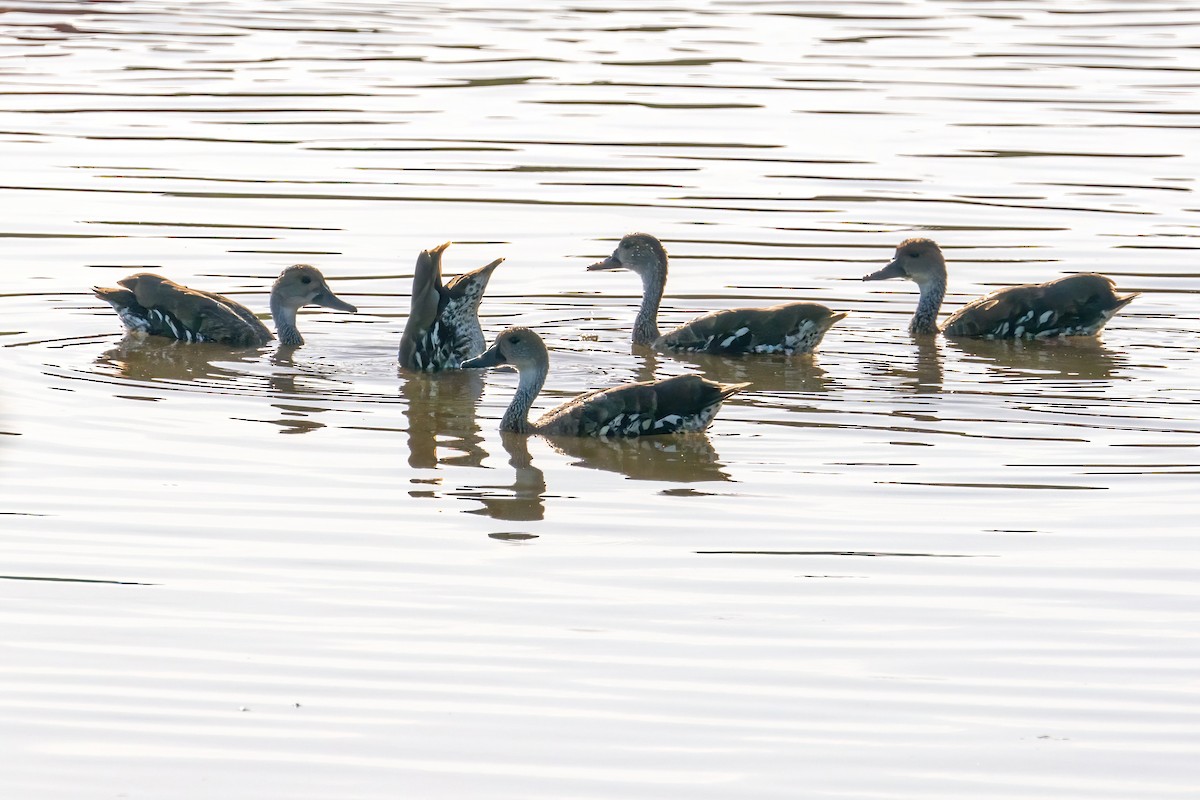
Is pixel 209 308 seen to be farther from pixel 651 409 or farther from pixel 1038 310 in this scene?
pixel 1038 310

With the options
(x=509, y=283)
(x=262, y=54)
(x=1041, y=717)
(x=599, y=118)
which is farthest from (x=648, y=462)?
(x=262, y=54)

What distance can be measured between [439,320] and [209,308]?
5.53 ft

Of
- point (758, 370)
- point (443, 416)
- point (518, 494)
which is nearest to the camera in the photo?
point (518, 494)

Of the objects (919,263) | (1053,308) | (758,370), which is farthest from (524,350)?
(1053,308)

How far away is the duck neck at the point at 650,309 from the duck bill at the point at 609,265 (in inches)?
10.6

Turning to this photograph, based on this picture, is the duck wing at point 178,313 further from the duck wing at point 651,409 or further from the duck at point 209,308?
the duck wing at point 651,409

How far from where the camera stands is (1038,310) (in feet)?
46.1

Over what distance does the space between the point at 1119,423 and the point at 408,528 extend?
4221 millimetres

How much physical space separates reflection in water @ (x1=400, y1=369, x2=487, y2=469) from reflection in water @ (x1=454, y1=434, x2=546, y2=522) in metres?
0.25

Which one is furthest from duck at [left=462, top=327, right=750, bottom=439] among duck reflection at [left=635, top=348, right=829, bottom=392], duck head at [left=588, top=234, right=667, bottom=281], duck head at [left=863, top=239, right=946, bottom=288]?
duck head at [left=863, top=239, right=946, bottom=288]

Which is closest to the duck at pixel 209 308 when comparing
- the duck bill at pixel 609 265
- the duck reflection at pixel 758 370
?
the duck bill at pixel 609 265

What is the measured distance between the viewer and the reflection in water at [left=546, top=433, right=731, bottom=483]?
1014cm

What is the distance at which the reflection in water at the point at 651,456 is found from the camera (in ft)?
33.3

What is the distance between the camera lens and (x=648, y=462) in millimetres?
10508
